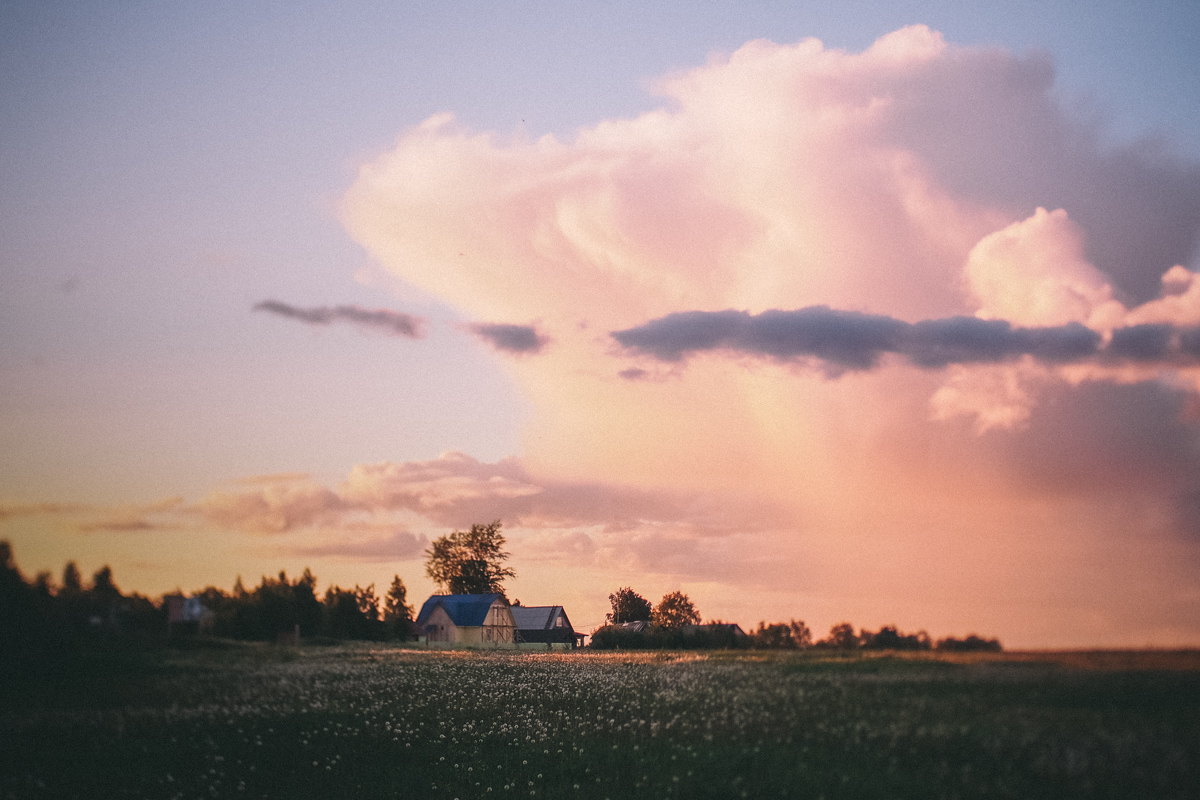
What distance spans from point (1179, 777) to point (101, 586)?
74.2ft

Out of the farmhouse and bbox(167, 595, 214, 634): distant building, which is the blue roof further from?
bbox(167, 595, 214, 634): distant building

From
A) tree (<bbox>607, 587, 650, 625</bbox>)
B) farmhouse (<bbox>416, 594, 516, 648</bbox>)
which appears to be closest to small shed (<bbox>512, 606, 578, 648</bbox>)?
farmhouse (<bbox>416, 594, 516, 648</bbox>)

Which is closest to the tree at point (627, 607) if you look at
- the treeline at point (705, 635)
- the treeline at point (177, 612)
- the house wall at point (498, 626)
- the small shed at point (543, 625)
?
the treeline at point (705, 635)

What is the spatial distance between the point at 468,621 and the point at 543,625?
7.36 metres

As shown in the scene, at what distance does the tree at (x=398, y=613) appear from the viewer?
2780 cm

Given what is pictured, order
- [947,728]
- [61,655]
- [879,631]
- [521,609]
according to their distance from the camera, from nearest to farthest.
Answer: [947,728] → [879,631] → [61,655] → [521,609]

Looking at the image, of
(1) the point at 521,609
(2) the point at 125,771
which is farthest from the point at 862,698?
(1) the point at 521,609

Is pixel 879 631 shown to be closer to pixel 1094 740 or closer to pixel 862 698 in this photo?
pixel 862 698

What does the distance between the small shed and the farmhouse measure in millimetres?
614

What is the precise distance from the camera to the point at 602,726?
47.5 ft

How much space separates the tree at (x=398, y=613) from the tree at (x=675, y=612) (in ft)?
49.3

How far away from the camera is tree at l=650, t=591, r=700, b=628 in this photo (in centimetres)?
1388

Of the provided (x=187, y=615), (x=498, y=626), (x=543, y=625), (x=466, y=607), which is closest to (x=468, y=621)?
(x=466, y=607)

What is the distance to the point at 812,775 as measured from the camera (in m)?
8.09
